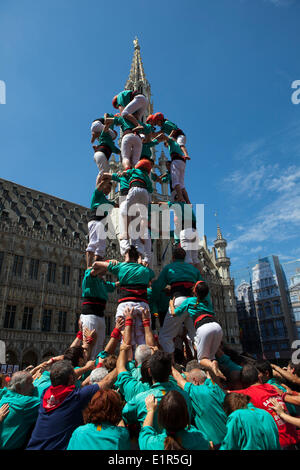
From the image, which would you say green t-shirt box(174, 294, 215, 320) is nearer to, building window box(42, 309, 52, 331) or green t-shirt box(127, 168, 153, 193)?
green t-shirt box(127, 168, 153, 193)

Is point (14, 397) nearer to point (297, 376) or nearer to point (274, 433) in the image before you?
point (274, 433)

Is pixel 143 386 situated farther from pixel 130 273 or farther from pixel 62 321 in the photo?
pixel 62 321

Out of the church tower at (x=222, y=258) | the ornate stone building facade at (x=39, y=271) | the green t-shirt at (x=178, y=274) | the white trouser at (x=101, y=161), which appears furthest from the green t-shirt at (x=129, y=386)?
the church tower at (x=222, y=258)

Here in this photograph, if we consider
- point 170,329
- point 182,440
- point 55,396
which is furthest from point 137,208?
point 182,440

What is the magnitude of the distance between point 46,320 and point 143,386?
26.2 metres

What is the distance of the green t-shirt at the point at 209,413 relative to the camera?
333 centimetres

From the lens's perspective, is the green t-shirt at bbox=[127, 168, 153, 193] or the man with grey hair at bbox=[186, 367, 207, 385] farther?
the green t-shirt at bbox=[127, 168, 153, 193]

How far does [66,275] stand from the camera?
98.8 ft

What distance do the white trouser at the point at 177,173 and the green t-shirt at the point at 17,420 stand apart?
719 centimetres

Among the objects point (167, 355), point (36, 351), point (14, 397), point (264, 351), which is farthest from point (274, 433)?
point (264, 351)

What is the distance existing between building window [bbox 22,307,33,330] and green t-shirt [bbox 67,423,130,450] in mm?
26065

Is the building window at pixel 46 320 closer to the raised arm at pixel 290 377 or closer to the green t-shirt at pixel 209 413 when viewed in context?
the raised arm at pixel 290 377

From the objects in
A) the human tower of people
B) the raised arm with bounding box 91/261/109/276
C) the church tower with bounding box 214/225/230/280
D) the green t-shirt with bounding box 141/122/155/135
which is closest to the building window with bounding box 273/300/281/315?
the church tower with bounding box 214/225/230/280

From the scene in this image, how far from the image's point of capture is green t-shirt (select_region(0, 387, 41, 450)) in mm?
3348
